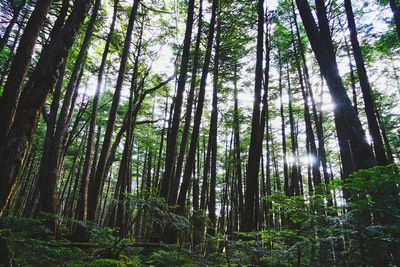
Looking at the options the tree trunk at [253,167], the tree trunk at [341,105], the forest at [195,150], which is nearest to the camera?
the forest at [195,150]

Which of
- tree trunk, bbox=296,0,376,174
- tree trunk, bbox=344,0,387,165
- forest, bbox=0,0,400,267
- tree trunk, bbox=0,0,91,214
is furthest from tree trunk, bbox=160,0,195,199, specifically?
tree trunk, bbox=344,0,387,165

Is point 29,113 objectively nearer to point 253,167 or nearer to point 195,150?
point 253,167

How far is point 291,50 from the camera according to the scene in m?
16.6

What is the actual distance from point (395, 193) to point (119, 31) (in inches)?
585

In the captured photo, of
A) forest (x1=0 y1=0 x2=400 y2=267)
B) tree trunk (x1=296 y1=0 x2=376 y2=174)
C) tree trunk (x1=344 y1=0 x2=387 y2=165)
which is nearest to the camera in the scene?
forest (x1=0 y1=0 x2=400 y2=267)

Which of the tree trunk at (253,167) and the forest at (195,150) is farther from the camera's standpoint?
the tree trunk at (253,167)

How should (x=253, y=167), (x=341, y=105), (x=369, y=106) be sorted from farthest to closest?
(x=369, y=106) < (x=253, y=167) < (x=341, y=105)

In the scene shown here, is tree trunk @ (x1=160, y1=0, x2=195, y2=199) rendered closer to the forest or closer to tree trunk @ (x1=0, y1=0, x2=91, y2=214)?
the forest

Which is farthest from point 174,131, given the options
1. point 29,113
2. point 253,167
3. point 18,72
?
point 29,113

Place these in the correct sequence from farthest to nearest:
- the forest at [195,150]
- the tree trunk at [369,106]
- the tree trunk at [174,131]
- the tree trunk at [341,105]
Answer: the tree trunk at [369,106] → the tree trunk at [174,131] → the tree trunk at [341,105] → the forest at [195,150]

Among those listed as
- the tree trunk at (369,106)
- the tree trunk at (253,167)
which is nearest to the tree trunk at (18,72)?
the tree trunk at (253,167)

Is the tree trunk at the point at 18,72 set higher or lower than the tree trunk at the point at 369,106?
lower

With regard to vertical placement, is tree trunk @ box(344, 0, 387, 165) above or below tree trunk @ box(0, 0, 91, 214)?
above

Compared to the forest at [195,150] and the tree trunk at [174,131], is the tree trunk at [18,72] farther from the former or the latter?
the tree trunk at [174,131]
